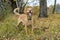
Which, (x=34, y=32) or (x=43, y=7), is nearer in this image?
(x=34, y=32)

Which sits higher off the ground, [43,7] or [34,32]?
[43,7]

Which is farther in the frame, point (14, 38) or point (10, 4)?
point (10, 4)

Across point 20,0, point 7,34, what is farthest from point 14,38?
point 20,0

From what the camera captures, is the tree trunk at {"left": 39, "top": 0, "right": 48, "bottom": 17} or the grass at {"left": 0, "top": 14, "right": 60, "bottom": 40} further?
the tree trunk at {"left": 39, "top": 0, "right": 48, "bottom": 17}

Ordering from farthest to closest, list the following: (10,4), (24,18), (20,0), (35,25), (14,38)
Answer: (10,4), (20,0), (35,25), (24,18), (14,38)

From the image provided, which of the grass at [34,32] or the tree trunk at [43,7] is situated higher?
the tree trunk at [43,7]

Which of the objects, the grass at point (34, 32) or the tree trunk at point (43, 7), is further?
the tree trunk at point (43, 7)

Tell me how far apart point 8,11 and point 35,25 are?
3282 millimetres

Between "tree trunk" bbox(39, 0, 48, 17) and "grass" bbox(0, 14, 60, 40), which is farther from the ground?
"tree trunk" bbox(39, 0, 48, 17)

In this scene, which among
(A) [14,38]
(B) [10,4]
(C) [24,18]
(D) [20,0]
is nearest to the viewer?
(A) [14,38]

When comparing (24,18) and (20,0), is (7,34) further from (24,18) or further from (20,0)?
(20,0)

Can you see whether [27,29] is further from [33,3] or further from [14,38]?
[33,3]

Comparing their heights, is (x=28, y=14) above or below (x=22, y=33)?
above

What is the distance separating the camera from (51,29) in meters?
7.39
